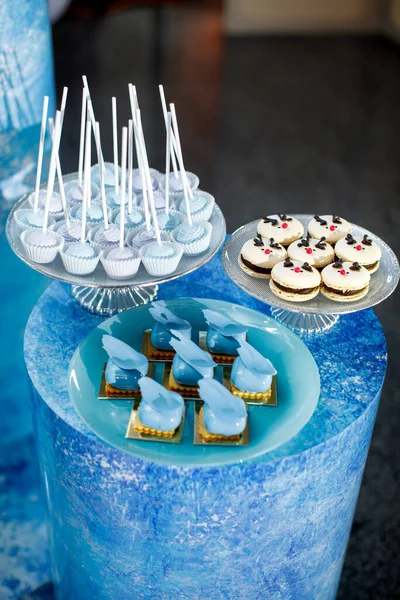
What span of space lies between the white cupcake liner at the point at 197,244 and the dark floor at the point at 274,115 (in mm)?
1197

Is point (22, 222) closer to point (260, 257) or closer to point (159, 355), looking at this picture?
point (159, 355)

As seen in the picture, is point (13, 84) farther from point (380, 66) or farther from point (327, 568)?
point (380, 66)

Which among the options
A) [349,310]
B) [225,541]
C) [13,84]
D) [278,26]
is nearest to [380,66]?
[278,26]

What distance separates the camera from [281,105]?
17.9 ft

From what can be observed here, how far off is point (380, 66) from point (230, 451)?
5403mm

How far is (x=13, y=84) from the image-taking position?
220 cm

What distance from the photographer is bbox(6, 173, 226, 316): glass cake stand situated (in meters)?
1.69

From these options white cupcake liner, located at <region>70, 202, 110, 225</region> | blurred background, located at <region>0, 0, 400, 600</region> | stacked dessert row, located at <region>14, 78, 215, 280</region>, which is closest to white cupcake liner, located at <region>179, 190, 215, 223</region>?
stacked dessert row, located at <region>14, 78, 215, 280</region>

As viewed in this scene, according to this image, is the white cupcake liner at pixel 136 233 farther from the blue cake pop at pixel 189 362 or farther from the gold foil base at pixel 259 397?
the gold foil base at pixel 259 397

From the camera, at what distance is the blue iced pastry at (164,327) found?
5.55 ft

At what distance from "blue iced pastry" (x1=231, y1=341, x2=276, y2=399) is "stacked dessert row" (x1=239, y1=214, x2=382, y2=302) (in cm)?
20

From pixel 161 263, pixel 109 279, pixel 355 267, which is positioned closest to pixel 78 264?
pixel 109 279

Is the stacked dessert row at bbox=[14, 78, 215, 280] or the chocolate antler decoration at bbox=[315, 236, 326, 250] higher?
the stacked dessert row at bbox=[14, 78, 215, 280]

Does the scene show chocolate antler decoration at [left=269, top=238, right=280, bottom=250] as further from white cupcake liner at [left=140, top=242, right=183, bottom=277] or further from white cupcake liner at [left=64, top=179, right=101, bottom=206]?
white cupcake liner at [left=64, top=179, right=101, bottom=206]
